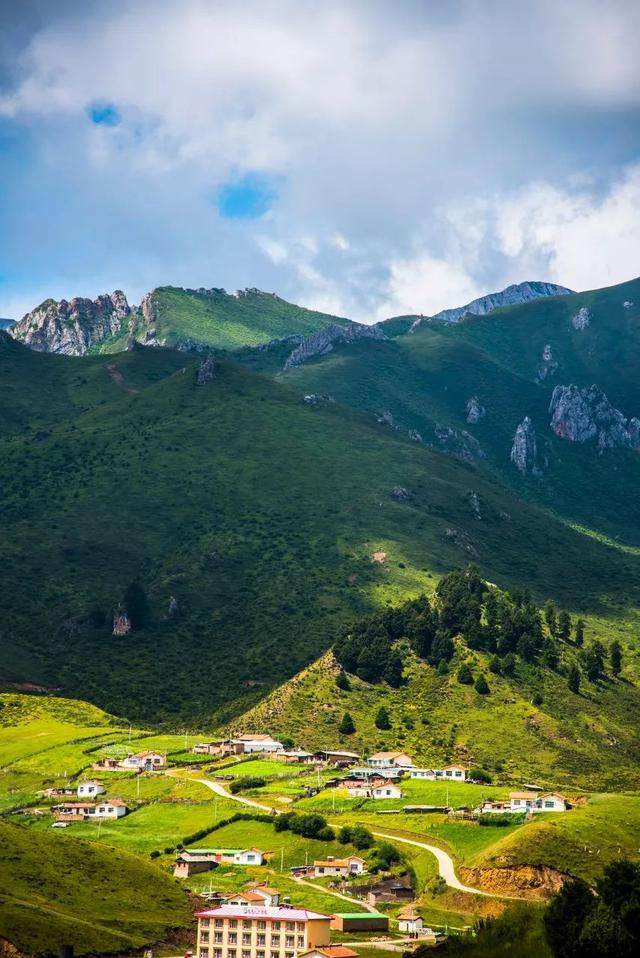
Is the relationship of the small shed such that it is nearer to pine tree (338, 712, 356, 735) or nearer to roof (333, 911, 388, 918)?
roof (333, 911, 388, 918)

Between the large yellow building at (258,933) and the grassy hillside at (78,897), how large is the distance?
670 centimetres

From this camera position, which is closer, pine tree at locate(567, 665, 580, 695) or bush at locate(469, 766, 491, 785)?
bush at locate(469, 766, 491, 785)

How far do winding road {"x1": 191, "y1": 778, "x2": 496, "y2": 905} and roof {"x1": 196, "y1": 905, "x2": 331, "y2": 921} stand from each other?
59.2ft

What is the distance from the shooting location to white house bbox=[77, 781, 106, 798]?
163125 millimetres

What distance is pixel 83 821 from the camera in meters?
153

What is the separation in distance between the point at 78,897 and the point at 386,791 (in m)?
48.1

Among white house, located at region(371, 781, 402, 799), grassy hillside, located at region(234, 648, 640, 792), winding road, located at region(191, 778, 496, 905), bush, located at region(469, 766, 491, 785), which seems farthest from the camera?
grassy hillside, located at region(234, 648, 640, 792)

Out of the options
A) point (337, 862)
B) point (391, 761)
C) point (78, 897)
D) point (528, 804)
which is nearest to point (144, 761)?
point (391, 761)

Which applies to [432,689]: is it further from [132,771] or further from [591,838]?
[591,838]

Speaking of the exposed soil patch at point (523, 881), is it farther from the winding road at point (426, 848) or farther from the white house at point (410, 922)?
the white house at point (410, 922)

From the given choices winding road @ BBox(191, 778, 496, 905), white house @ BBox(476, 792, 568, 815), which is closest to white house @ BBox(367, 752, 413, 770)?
winding road @ BBox(191, 778, 496, 905)

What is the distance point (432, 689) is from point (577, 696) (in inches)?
754

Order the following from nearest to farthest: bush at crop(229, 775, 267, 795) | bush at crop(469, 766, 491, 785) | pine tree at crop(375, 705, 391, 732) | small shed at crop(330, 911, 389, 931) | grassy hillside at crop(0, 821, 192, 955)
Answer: grassy hillside at crop(0, 821, 192, 955)
small shed at crop(330, 911, 389, 931)
bush at crop(229, 775, 267, 795)
bush at crop(469, 766, 491, 785)
pine tree at crop(375, 705, 391, 732)

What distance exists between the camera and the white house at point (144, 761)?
172 metres
